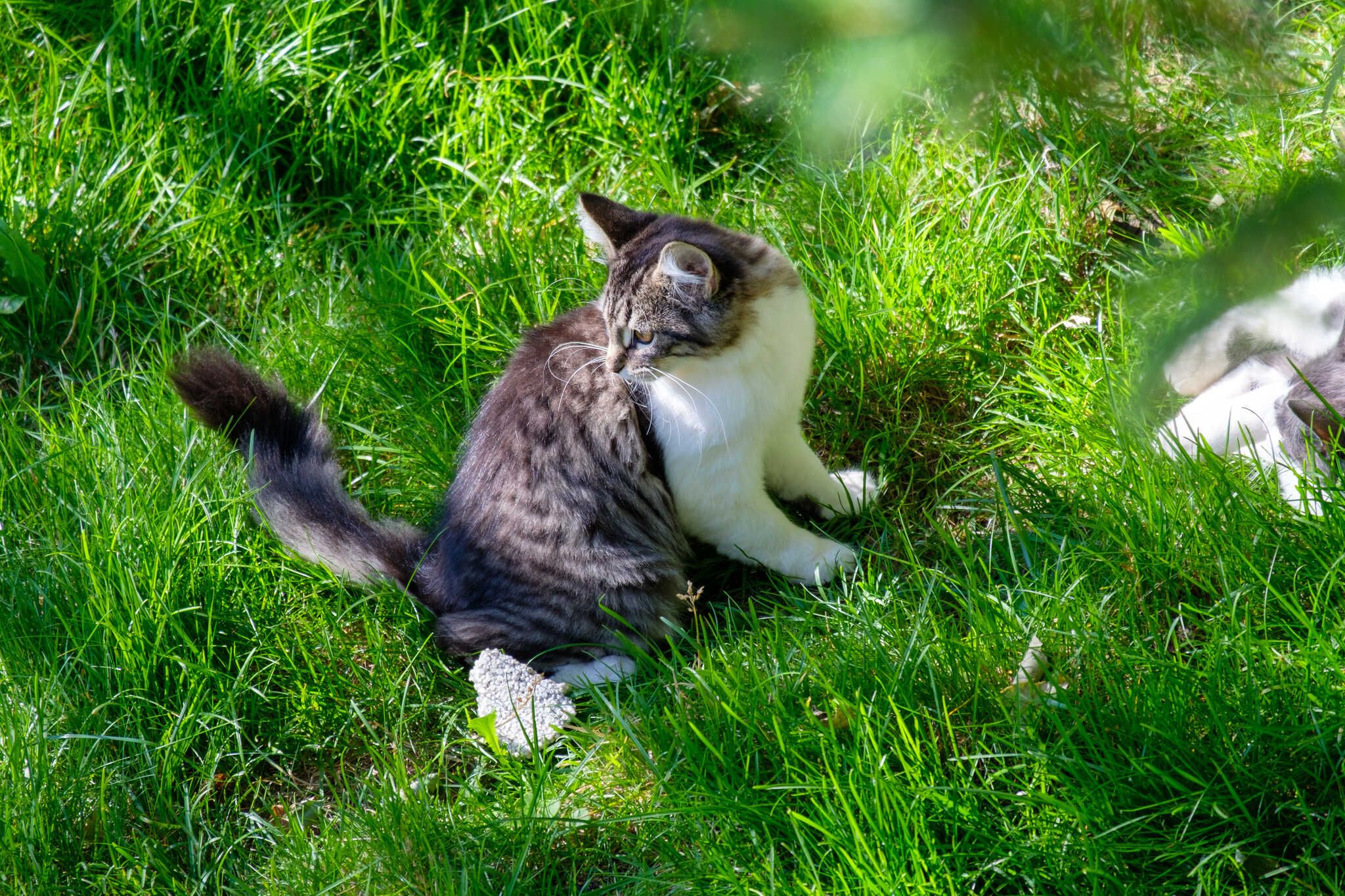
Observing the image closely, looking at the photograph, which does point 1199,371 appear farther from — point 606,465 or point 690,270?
point 606,465

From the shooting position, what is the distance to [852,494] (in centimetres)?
291

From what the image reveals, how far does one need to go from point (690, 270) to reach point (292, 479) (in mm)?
1138

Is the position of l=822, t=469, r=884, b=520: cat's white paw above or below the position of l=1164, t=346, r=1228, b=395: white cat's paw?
below

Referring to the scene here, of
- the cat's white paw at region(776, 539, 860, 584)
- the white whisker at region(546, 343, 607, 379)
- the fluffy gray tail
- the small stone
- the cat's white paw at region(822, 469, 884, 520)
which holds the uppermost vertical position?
the white whisker at region(546, 343, 607, 379)

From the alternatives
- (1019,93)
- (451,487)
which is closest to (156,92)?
(451,487)

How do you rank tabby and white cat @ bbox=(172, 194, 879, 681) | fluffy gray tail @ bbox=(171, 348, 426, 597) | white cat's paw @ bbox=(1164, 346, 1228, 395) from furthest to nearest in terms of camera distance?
white cat's paw @ bbox=(1164, 346, 1228, 395)
fluffy gray tail @ bbox=(171, 348, 426, 597)
tabby and white cat @ bbox=(172, 194, 879, 681)

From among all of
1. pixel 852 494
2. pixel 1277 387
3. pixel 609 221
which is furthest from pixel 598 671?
pixel 1277 387

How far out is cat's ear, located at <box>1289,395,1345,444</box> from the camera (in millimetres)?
2246

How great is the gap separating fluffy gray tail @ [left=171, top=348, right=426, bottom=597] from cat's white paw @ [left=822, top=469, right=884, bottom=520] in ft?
3.58

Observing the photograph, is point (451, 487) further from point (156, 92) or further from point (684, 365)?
point (156, 92)

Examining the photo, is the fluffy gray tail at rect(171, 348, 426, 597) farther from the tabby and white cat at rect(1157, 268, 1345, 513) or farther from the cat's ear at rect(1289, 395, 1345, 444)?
the cat's ear at rect(1289, 395, 1345, 444)

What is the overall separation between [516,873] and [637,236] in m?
1.51

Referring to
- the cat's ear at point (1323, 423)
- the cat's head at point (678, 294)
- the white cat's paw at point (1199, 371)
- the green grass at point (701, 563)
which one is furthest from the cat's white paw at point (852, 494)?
the cat's ear at point (1323, 423)

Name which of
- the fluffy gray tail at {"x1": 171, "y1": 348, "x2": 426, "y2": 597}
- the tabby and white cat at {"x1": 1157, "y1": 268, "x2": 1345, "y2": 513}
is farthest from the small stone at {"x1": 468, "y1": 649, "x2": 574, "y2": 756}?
Result: the tabby and white cat at {"x1": 1157, "y1": 268, "x2": 1345, "y2": 513}
